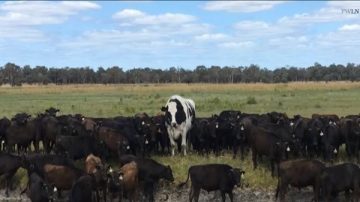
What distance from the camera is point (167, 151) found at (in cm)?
2097

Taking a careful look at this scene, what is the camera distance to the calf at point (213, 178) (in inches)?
591

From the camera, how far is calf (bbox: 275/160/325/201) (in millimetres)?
14727

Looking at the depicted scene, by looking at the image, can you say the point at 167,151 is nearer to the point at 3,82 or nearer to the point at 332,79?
the point at 3,82

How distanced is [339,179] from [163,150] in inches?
314

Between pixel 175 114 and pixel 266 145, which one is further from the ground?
pixel 175 114

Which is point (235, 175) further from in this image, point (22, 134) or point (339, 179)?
point (22, 134)

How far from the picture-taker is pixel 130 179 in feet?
49.5

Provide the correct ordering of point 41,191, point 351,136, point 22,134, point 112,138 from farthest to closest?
point 22,134, point 351,136, point 112,138, point 41,191

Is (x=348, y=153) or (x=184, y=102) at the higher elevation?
(x=184, y=102)

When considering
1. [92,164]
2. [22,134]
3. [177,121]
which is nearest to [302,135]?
[177,121]

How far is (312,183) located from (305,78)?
136 m

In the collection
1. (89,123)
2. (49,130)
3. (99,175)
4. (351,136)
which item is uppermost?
(89,123)

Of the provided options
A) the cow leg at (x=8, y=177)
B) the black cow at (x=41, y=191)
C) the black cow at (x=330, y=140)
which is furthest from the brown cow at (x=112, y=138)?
the black cow at (x=330, y=140)

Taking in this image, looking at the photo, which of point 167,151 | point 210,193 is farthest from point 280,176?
point 167,151
